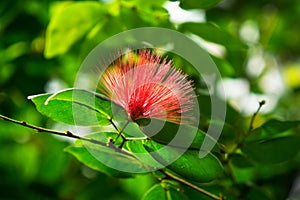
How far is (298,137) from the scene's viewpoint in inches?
47.6

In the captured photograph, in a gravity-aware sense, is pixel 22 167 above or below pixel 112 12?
below

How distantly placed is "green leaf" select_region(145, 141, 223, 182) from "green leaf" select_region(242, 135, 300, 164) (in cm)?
28

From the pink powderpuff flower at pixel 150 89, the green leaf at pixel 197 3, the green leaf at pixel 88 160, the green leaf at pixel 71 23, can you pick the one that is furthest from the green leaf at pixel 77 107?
the green leaf at pixel 71 23

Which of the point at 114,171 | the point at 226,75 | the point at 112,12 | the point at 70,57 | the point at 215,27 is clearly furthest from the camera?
the point at 70,57

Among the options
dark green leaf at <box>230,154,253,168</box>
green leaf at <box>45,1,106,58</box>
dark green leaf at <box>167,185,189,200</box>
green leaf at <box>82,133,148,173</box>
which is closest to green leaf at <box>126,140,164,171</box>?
green leaf at <box>82,133,148,173</box>

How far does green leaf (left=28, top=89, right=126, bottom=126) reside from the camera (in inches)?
32.8

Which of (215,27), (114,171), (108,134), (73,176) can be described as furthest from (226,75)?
(73,176)

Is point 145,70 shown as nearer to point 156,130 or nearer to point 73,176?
point 156,130

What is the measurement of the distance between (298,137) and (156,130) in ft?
1.64

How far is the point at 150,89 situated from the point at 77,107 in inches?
5.3

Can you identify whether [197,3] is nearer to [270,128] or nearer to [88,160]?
[270,128]

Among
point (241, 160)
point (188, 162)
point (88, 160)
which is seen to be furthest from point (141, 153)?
point (241, 160)

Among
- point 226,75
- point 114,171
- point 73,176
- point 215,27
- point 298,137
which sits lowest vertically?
point 73,176

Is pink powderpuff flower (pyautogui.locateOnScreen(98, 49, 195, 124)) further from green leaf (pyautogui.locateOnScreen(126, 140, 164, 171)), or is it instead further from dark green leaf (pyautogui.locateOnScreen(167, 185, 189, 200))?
dark green leaf (pyautogui.locateOnScreen(167, 185, 189, 200))
